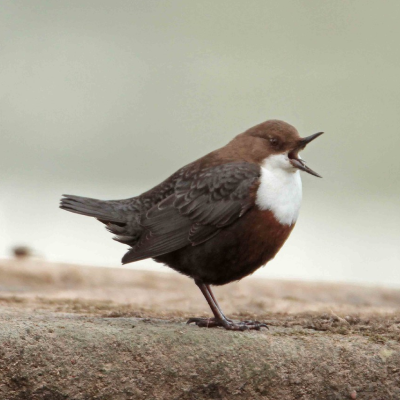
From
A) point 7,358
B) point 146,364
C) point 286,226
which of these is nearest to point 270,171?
point 286,226

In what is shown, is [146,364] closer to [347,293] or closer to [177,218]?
[177,218]

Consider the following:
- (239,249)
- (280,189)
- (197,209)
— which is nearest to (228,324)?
(239,249)

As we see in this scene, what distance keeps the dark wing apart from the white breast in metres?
0.05

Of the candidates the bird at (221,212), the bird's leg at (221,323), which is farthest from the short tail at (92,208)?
A: the bird's leg at (221,323)

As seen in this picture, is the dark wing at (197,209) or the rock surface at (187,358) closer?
the rock surface at (187,358)

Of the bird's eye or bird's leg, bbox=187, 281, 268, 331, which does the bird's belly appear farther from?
the bird's eye

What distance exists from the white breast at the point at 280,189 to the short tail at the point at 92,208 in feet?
2.46

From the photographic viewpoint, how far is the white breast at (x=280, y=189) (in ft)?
11.9

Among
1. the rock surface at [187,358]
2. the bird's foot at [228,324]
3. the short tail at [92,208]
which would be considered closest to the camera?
the rock surface at [187,358]

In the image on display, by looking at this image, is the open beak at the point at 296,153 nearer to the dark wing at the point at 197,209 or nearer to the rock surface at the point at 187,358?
the dark wing at the point at 197,209

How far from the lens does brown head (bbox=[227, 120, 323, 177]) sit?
3.78 meters

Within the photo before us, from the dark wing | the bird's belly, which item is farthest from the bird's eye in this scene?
the bird's belly

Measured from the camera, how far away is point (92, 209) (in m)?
3.92

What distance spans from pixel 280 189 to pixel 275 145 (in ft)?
0.84
